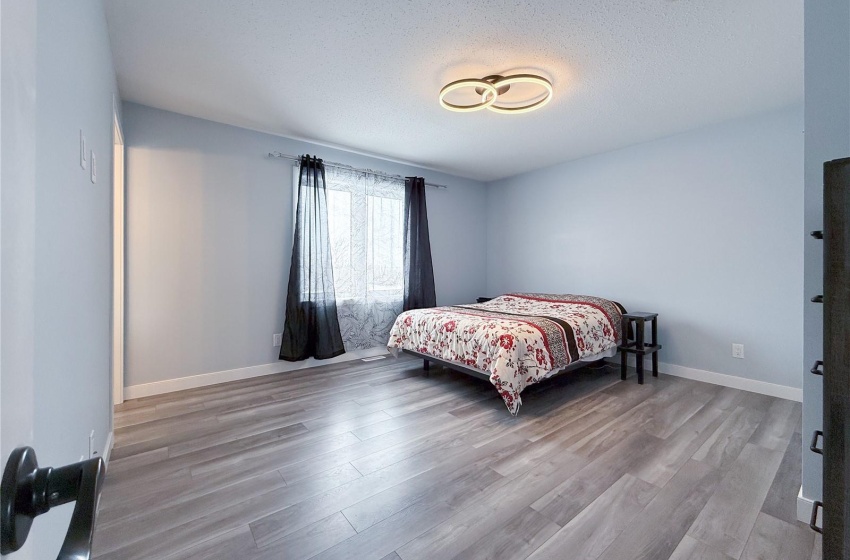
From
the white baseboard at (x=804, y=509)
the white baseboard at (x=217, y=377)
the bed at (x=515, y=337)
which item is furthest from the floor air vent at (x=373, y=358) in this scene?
the white baseboard at (x=804, y=509)

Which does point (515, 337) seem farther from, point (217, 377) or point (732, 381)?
point (217, 377)

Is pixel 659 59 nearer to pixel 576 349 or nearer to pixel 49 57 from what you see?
pixel 576 349

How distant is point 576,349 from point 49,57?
3.19 m

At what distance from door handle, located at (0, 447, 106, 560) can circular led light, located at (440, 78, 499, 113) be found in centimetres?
255

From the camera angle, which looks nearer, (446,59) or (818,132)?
(818,132)

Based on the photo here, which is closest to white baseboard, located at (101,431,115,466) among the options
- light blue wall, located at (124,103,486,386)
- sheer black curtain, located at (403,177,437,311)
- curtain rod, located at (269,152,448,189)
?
light blue wall, located at (124,103,486,386)

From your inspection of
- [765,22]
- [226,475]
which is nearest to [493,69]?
[765,22]

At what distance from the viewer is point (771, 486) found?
1731 mm

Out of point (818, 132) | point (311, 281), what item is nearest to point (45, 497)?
point (818, 132)

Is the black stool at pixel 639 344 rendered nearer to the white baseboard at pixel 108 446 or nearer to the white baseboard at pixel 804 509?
the white baseboard at pixel 804 509

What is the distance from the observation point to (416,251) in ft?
14.6

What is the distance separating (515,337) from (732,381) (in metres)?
2.18

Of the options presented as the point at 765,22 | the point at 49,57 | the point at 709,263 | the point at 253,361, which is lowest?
the point at 253,361

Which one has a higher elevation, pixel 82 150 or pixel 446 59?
pixel 446 59
